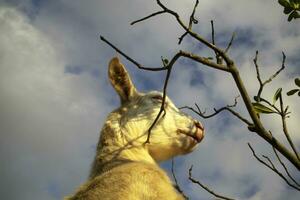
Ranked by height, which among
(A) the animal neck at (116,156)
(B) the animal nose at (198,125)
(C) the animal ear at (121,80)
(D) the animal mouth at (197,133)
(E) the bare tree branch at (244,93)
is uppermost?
(C) the animal ear at (121,80)

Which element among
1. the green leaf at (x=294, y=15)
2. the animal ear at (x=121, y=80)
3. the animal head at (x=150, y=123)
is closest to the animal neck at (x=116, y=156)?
the animal head at (x=150, y=123)

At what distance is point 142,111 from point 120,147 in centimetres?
87

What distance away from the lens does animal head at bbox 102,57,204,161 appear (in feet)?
20.4

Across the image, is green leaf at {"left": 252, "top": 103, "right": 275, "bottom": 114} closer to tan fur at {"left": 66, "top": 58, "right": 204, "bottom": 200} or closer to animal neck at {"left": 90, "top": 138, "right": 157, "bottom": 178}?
tan fur at {"left": 66, "top": 58, "right": 204, "bottom": 200}

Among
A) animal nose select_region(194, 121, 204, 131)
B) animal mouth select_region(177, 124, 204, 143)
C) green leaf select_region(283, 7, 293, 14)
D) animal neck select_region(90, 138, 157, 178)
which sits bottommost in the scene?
green leaf select_region(283, 7, 293, 14)

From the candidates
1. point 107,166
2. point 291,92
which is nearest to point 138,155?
point 107,166

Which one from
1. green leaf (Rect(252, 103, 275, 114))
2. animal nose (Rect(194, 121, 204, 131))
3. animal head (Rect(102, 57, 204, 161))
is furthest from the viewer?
animal nose (Rect(194, 121, 204, 131))

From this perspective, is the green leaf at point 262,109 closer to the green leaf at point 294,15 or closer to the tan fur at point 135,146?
the green leaf at point 294,15

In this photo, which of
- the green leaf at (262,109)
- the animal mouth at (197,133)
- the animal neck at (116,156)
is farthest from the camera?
the animal mouth at (197,133)

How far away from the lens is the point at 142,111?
655 cm

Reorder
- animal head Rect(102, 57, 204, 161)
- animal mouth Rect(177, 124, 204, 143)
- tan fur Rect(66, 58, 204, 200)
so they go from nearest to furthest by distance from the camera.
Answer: tan fur Rect(66, 58, 204, 200), animal head Rect(102, 57, 204, 161), animal mouth Rect(177, 124, 204, 143)

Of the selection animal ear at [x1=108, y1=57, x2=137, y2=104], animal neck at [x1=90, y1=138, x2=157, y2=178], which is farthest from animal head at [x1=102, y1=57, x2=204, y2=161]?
animal neck at [x1=90, y1=138, x2=157, y2=178]

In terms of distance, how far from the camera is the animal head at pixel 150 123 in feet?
20.4

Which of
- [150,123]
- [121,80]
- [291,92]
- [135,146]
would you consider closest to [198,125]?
[150,123]
